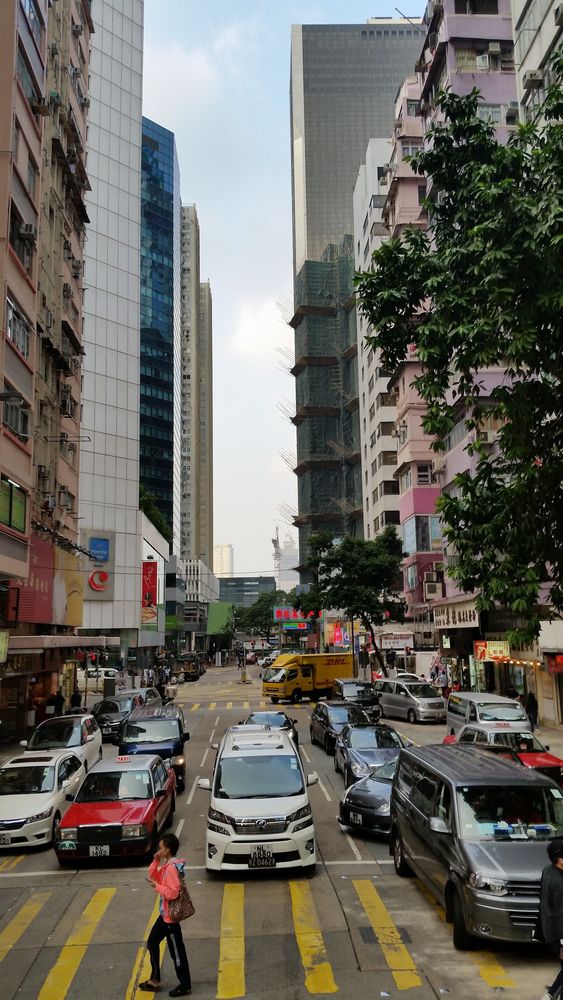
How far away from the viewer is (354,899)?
10.6 metres

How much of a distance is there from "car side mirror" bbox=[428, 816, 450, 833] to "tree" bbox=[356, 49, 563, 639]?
2.80m

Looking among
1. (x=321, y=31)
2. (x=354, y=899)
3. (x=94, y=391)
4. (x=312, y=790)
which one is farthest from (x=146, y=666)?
(x=321, y=31)

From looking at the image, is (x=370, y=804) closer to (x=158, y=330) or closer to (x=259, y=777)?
(x=259, y=777)

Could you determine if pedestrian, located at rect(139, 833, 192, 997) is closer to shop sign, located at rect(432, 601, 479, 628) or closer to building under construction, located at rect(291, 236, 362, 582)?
shop sign, located at rect(432, 601, 479, 628)

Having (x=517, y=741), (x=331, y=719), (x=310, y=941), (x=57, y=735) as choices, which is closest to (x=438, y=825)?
(x=310, y=941)

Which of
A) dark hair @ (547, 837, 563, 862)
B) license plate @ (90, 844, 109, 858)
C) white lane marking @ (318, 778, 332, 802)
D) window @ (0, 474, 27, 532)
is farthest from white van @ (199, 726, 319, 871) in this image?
window @ (0, 474, 27, 532)

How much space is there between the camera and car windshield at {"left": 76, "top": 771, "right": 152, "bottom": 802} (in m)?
13.3

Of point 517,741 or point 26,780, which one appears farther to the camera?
point 517,741

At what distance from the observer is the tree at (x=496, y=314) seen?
406 inches

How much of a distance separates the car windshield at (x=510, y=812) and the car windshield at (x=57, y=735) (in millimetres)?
13355

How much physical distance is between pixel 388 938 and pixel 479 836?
160cm

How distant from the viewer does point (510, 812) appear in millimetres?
9375

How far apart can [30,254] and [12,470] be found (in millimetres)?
8085

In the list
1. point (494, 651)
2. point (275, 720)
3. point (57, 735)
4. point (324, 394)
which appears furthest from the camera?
point (324, 394)
